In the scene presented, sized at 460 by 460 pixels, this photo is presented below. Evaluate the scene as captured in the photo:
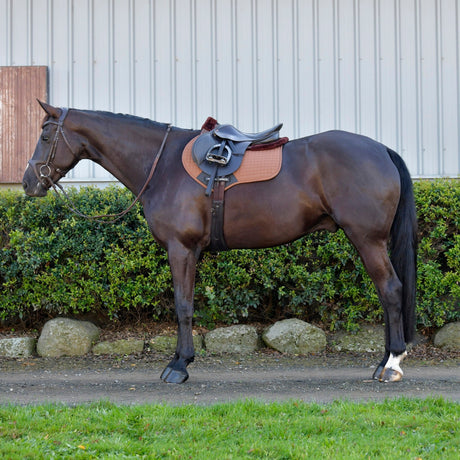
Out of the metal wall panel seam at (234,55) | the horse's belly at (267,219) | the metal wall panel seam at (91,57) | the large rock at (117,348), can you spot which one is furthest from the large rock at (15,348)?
the metal wall panel seam at (234,55)

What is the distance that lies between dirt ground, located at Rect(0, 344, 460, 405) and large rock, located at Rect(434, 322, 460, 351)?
11cm

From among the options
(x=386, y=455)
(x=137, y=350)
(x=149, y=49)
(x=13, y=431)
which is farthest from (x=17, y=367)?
(x=149, y=49)

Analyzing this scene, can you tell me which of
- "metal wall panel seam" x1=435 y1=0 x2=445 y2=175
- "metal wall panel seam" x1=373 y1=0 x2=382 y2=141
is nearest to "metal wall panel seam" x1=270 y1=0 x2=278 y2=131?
"metal wall panel seam" x1=373 y1=0 x2=382 y2=141

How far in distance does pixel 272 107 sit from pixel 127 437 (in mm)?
Result: 5639

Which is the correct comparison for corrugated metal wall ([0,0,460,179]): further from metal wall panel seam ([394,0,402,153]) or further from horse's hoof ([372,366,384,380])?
horse's hoof ([372,366,384,380])

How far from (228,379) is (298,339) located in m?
1.31

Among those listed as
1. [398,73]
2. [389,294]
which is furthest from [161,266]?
[398,73]

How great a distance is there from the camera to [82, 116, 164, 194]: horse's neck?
5.00 metres

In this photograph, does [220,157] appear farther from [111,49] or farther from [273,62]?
[111,49]

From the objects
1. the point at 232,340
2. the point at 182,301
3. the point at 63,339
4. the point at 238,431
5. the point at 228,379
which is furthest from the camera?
the point at 232,340

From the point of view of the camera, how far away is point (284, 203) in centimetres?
475

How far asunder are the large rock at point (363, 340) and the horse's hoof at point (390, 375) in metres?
1.40

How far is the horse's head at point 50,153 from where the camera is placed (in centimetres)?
487

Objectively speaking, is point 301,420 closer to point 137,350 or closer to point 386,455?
point 386,455
